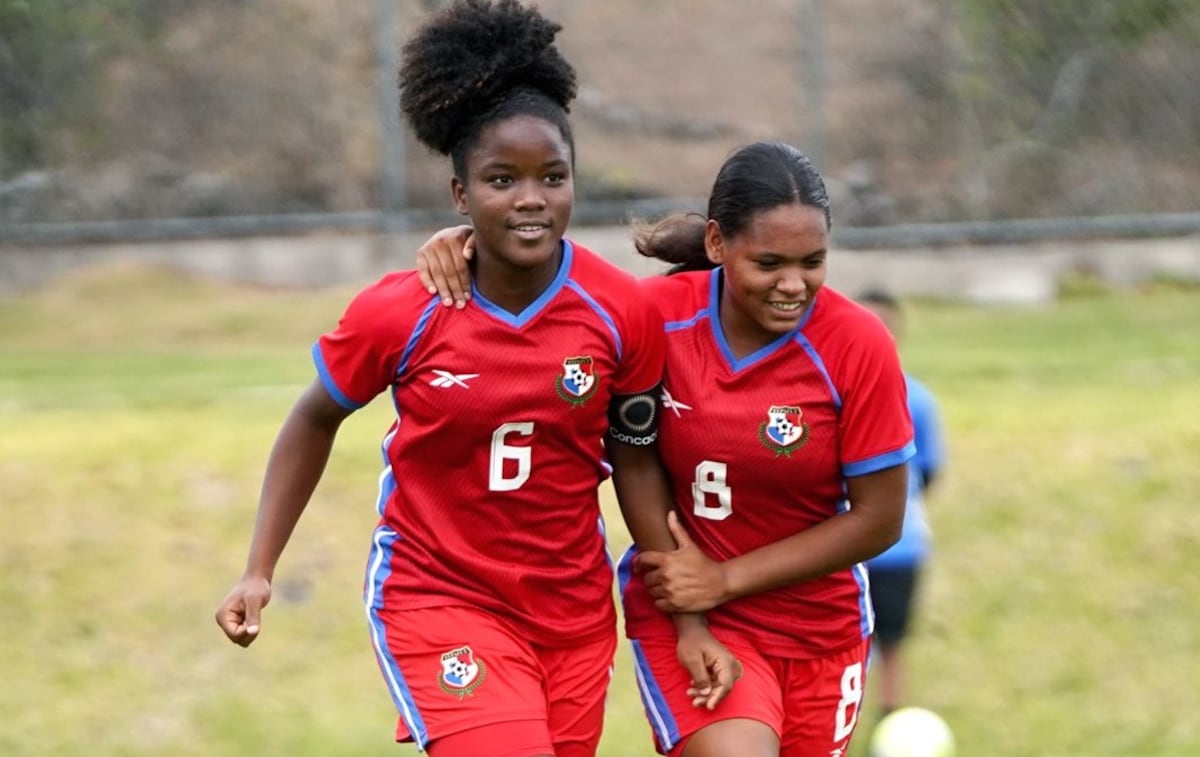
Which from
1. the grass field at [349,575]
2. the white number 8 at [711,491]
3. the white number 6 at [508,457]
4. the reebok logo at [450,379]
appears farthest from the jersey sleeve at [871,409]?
the grass field at [349,575]

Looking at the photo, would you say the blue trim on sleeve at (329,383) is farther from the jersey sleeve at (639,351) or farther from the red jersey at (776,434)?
the red jersey at (776,434)

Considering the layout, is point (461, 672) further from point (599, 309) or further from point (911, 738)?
point (911, 738)

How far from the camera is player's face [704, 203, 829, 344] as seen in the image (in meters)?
4.12

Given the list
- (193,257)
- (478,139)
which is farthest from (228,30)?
(478,139)

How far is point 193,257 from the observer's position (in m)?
12.6

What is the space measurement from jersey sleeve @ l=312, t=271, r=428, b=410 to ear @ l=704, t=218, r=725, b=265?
0.70 meters

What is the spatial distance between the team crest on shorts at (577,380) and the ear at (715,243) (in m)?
0.40

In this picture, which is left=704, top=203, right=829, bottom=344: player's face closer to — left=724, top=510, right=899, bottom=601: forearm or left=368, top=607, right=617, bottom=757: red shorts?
left=724, top=510, right=899, bottom=601: forearm

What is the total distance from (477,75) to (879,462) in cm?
130

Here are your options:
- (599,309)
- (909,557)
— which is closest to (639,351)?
(599,309)

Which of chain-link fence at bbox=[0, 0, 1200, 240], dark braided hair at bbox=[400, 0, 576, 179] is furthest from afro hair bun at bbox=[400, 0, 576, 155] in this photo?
chain-link fence at bbox=[0, 0, 1200, 240]

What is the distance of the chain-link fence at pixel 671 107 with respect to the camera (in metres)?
12.5

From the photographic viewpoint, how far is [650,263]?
1217cm

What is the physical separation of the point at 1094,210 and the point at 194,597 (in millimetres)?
7585
